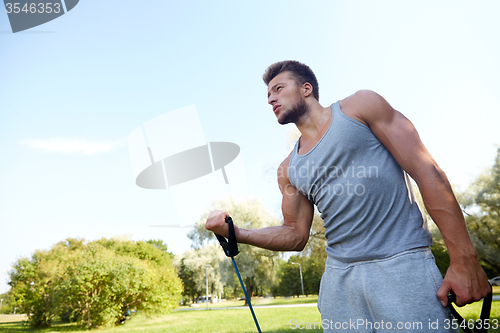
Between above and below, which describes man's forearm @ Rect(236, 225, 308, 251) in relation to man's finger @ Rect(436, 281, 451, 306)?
above

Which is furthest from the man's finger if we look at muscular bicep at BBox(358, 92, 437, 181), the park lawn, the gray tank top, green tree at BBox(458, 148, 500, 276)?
green tree at BBox(458, 148, 500, 276)

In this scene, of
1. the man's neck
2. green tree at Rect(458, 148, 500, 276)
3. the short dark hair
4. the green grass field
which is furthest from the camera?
green tree at Rect(458, 148, 500, 276)

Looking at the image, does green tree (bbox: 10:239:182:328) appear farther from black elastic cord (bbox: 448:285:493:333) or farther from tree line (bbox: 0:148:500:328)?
black elastic cord (bbox: 448:285:493:333)

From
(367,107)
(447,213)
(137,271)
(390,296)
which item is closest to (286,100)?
(367,107)

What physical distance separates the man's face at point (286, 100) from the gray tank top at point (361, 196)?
0.88 ft

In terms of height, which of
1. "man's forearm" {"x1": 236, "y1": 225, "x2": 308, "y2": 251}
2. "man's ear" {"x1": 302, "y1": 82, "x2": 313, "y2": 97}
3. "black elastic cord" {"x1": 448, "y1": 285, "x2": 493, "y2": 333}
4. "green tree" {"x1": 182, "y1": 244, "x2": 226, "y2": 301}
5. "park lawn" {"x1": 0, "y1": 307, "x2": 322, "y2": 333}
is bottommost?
"park lawn" {"x1": 0, "y1": 307, "x2": 322, "y2": 333}

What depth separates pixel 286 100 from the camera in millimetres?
1623

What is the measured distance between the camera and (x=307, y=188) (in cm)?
145

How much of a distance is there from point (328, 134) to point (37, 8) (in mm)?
7647

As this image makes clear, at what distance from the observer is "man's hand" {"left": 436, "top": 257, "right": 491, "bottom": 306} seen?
3.24 ft

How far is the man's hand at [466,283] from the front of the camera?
3.24 ft

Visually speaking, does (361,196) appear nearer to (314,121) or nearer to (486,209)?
(314,121)

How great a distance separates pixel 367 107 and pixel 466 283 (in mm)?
723

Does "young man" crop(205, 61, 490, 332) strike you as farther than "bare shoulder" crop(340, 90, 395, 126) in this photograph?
No
